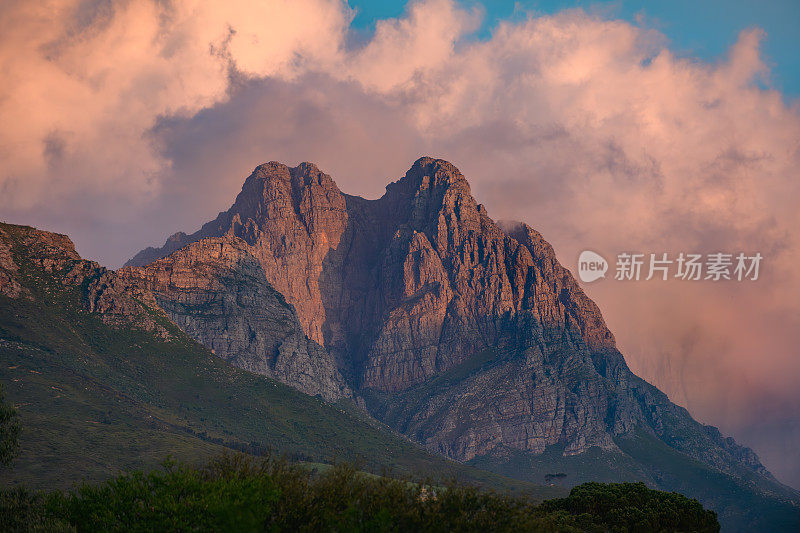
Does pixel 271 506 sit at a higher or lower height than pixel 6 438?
higher

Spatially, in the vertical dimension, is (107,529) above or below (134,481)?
below

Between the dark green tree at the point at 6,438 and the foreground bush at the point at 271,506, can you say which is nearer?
the foreground bush at the point at 271,506

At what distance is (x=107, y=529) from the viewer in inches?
2874

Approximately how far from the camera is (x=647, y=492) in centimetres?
15638

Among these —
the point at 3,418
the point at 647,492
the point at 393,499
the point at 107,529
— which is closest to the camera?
the point at 107,529

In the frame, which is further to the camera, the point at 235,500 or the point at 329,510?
the point at 329,510

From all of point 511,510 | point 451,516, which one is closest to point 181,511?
point 451,516

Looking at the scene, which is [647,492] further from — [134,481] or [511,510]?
[134,481]

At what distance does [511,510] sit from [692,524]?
75787 millimetres

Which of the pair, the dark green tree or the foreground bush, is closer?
the foreground bush

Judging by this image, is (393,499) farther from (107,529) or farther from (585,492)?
(585,492)

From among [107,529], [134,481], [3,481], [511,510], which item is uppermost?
[511,510]

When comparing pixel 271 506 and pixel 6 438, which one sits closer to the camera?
pixel 271 506

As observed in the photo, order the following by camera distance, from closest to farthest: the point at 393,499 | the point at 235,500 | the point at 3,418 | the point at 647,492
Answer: the point at 235,500 < the point at 393,499 < the point at 3,418 < the point at 647,492
